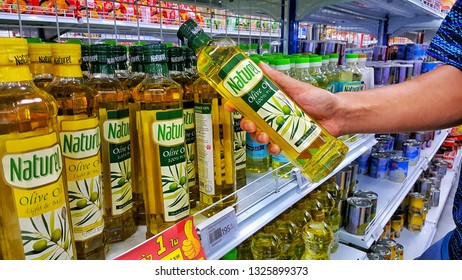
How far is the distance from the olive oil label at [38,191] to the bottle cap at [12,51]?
11cm

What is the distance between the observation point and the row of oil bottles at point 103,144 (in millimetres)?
503

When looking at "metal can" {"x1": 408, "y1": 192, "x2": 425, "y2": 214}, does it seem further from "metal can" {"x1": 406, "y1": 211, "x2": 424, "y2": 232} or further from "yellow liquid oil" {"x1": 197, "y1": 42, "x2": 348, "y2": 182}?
"yellow liquid oil" {"x1": 197, "y1": 42, "x2": 348, "y2": 182}

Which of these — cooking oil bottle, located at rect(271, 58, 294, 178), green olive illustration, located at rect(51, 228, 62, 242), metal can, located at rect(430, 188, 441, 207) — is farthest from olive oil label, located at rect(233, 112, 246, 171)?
metal can, located at rect(430, 188, 441, 207)

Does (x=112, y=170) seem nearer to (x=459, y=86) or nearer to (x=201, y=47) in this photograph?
(x=201, y=47)

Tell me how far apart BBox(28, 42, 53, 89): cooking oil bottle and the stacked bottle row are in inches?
29.6

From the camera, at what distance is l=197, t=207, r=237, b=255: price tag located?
738 mm

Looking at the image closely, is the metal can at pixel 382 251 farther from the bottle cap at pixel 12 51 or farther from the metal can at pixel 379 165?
the bottle cap at pixel 12 51

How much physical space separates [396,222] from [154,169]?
218 centimetres

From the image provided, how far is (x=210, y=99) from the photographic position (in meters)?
0.84

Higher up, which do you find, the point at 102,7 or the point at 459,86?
the point at 102,7

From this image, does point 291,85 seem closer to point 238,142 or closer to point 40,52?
point 238,142
